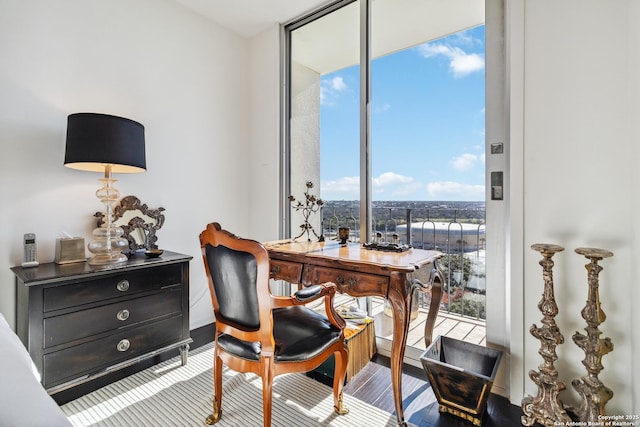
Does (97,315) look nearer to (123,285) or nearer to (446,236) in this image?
(123,285)

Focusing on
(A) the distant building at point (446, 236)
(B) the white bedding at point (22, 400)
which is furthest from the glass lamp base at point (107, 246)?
(A) the distant building at point (446, 236)

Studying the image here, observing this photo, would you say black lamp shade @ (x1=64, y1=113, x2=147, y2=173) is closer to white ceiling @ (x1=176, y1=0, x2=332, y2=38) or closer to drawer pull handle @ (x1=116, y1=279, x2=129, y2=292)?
drawer pull handle @ (x1=116, y1=279, x2=129, y2=292)

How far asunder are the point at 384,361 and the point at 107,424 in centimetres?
166

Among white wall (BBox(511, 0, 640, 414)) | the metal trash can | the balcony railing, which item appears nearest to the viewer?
white wall (BBox(511, 0, 640, 414))

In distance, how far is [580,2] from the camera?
1505 mm

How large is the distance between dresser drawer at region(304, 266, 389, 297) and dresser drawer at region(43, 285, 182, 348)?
0.99 m

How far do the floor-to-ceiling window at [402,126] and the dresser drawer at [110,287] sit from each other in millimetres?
1174

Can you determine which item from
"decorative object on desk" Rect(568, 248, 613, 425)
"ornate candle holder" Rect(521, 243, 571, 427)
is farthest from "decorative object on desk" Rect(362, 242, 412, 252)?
"decorative object on desk" Rect(568, 248, 613, 425)

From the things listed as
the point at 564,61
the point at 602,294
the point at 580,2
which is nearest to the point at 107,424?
the point at 602,294

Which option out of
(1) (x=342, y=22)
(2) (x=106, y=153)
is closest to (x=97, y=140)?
(2) (x=106, y=153)

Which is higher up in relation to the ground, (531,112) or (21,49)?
(21,49)

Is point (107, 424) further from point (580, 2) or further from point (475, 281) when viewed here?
point (580, 2)

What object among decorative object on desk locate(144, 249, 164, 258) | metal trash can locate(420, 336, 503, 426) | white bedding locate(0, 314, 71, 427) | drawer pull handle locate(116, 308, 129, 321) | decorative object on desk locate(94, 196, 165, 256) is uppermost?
decorative object on desk locate(94, 196, 165, 256)

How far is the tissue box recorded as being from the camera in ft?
6.04
